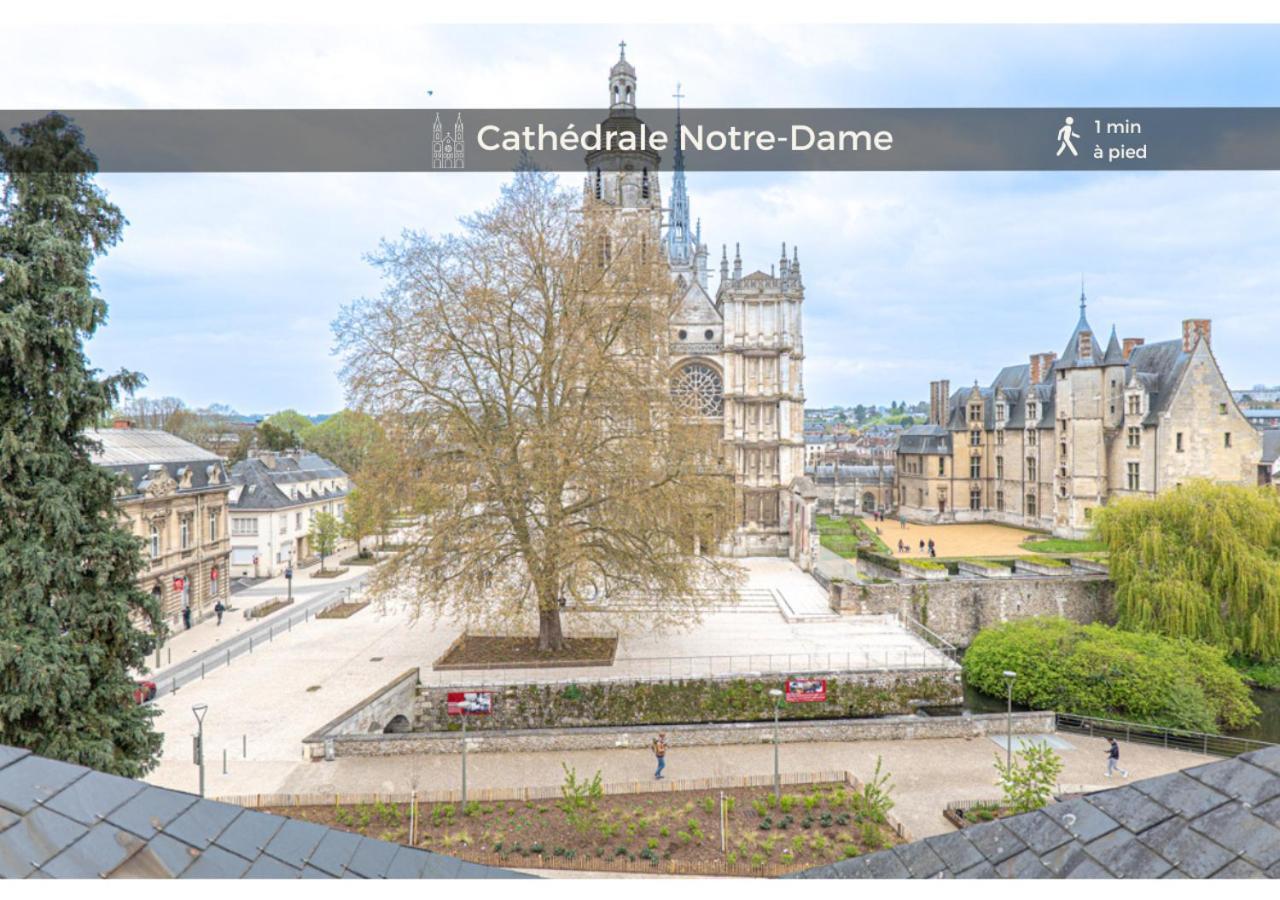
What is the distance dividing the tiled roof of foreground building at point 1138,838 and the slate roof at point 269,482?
37440 mm

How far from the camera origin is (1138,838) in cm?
276

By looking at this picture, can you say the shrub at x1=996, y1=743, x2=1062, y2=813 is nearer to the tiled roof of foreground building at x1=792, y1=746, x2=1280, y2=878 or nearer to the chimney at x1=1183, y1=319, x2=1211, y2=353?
the tiled roof of foreground building at x1=792, y1=746, x2=1280, y2=878

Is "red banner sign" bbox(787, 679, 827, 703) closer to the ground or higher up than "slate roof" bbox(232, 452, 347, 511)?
closer to the ground

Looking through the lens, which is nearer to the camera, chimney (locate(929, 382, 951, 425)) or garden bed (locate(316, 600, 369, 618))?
garden bed (locate(316, 600, 369, 618))

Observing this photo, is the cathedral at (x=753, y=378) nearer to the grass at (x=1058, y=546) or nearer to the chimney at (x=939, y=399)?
the grass at (x=1058, y=546)

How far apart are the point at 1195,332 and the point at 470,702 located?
1536 inches

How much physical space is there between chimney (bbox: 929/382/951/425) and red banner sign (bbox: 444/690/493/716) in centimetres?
4356

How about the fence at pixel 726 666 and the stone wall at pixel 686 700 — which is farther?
the fence at pixel 726 666

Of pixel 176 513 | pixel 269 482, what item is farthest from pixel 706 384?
pixel 176 513

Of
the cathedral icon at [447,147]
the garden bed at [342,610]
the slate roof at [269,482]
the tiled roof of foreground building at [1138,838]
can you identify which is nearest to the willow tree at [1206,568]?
the tiled roof of foreground building at [1138,838]

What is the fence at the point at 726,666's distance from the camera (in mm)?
17719

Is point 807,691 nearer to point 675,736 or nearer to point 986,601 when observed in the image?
point 675,736

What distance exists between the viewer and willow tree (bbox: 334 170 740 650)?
17.6 metres

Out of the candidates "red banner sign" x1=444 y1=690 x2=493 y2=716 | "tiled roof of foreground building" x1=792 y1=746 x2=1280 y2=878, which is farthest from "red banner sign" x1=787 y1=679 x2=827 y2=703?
"tiled roof of foreground building" x1=792 y1=746 x2=1280 y2=878
